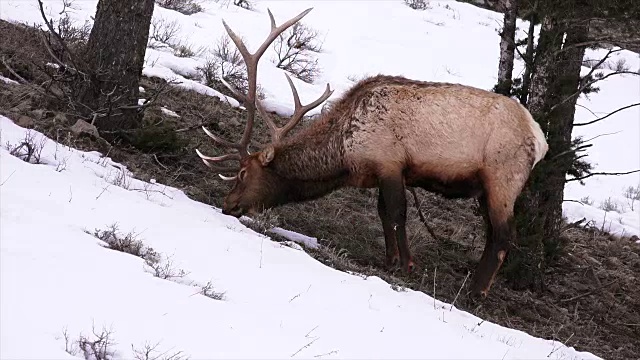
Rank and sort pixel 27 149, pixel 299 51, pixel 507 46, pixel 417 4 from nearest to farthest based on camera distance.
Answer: pixel 27 149 → pixel 507 46 → pixel 299 51 → pixel 417 4

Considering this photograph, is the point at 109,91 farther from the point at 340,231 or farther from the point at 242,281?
the point at 242,281

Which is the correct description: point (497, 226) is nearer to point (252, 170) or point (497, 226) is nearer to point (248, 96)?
point (252, 170)

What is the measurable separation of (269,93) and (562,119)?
16.4 feet

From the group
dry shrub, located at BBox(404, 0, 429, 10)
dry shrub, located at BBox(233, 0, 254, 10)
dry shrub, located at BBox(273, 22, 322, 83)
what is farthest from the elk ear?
dry shrub, located at BBox(404, 0, 429, 10)

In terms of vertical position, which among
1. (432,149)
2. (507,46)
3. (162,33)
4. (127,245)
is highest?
(507,46)

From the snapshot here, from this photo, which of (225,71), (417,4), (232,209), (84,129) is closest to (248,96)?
(232,209)

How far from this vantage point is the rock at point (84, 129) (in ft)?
24.7

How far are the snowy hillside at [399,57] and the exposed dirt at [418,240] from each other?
1.48 metres

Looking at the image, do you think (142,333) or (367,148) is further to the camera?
(367,148)

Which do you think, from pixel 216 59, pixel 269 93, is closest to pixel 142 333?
pixel 269 93

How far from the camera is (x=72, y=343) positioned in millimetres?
3262

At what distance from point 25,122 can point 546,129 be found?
4.94 m

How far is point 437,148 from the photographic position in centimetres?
753

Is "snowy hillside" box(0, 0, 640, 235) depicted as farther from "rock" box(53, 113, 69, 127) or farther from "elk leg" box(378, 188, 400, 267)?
"elk leg" box(378, 188, 400, 267)
